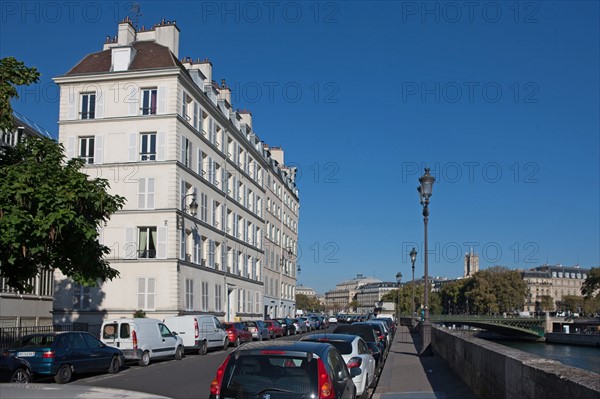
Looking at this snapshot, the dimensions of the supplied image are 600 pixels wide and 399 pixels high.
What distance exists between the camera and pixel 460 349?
644 inches

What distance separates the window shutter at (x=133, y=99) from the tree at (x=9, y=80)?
81.4ft

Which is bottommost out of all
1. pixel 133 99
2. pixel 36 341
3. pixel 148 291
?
pixel 36 341

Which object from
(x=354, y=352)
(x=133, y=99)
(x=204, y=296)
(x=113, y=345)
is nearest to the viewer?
(x=354, y=352)

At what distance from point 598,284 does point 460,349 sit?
400ft

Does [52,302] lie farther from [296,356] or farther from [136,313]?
[296,356]

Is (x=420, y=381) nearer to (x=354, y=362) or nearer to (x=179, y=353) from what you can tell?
(x=354, y=362)

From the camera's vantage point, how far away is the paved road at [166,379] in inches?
643

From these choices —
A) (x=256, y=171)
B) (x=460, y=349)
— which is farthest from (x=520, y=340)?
(x=460, y=349)

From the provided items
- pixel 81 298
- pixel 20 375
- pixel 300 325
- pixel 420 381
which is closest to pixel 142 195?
pixel 81 298

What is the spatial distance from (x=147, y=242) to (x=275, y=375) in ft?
117

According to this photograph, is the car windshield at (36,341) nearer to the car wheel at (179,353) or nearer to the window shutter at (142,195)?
the car wheel at (179,353)

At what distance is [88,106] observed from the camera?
44.3 m

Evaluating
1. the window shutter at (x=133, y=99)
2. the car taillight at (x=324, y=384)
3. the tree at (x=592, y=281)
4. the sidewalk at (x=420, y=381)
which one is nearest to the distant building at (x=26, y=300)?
the window shutter at (x=133, y=99)

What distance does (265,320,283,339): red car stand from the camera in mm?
46438
